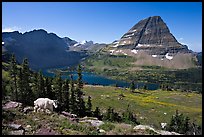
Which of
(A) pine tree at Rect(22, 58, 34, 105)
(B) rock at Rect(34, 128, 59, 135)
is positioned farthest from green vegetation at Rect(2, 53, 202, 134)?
(B) rock at Rect(34, 128, 59, 135)

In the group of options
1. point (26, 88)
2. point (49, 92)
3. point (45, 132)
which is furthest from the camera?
point (49, 92)

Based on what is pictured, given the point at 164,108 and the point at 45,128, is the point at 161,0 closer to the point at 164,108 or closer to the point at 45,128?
the point at 45,128

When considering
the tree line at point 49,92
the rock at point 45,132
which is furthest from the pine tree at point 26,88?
the rock at point 45,132

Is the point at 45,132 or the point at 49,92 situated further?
the point at 49,92

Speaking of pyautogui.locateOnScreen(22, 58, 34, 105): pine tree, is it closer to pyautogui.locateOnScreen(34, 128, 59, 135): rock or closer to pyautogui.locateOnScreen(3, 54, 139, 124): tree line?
pyautogui.locateOnScreen(3, 54, 139, 124): tree line

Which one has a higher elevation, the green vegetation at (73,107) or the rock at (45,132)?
the rock at (45,132)

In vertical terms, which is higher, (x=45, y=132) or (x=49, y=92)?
(x=45, y=132)

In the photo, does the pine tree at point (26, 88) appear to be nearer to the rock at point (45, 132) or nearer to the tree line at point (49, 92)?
the tree line at point (49, 92)

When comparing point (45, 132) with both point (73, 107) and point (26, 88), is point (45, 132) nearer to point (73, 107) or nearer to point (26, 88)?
point (73, 107)

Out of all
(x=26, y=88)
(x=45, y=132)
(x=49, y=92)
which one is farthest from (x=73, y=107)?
(x=45, y=132)

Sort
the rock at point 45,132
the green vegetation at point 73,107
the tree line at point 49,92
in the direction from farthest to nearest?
the tree line at point 49,92 < the green vegetation at point 73,107 < the rock at point 45,132

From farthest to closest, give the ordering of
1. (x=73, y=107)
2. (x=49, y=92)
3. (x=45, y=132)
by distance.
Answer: (x=49, y=92)
(x=73, y=107)
(x=45, y=132)

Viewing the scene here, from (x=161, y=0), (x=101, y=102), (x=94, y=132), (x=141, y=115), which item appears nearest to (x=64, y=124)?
(x=94, y=132)

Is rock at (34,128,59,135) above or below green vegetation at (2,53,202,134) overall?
above
